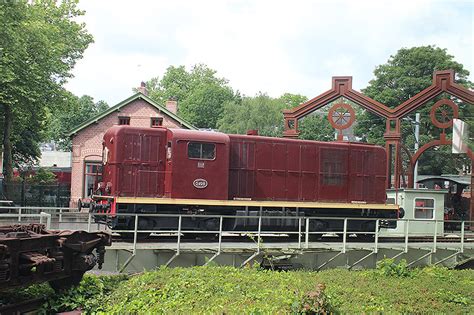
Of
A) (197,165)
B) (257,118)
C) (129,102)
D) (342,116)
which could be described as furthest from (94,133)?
(257,118)

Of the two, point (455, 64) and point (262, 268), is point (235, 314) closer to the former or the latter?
point (262, 268)

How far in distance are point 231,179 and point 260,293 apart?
314 inches

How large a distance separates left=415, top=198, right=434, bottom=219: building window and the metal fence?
19.5m

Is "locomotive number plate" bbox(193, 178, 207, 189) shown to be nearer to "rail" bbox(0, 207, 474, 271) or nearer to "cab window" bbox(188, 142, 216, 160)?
"cab window" bbox(188, 142, 216, 160)

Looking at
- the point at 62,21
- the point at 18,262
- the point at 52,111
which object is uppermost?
the point at 62,21

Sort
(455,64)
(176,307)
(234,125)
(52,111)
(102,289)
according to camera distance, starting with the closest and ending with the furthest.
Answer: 1. (176,307)
2. (102,289)
3. (52,111)
4. (455,64)
5. (234,125)

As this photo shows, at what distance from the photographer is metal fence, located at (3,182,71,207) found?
27672 mm

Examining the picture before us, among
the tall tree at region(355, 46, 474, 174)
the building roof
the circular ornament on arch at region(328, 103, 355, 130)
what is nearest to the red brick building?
the building roof

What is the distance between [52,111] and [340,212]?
19871 mm

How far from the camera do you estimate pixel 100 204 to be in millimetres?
15656

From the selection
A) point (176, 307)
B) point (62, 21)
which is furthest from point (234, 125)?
point (176, 307)

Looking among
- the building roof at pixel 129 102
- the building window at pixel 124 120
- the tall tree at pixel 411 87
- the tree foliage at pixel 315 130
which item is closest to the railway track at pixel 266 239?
the building roof at pixel 129 102

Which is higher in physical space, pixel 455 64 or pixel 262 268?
pixel 455 64

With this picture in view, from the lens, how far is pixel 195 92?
85250 mm
